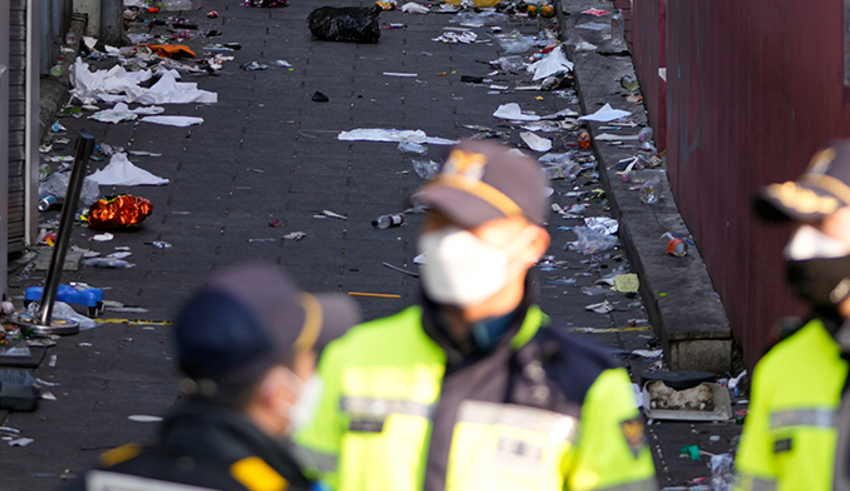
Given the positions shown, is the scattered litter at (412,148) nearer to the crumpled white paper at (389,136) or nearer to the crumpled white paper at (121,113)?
the crumpled white paper at (389,136)

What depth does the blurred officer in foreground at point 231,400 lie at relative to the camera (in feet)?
6.47

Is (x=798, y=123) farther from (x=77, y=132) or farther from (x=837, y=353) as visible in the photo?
(x=77, y=132)

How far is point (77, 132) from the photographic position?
1170 centimetres

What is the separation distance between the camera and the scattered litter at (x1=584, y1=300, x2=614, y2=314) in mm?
8203

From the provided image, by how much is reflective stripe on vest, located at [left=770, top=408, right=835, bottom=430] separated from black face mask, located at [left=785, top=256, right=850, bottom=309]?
0.23 metres

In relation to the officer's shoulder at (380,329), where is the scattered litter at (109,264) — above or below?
below

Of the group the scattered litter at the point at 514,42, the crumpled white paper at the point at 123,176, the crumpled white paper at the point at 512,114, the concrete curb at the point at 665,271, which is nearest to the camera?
the concrete curb at the point at 665,271

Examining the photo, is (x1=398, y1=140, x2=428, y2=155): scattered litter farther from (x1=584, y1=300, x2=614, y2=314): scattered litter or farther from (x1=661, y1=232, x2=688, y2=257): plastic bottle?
(x1=584, y1=300, x2=614, y2=314): scattered litter

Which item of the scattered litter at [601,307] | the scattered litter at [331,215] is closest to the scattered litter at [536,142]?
the scattered litter at [331,215]

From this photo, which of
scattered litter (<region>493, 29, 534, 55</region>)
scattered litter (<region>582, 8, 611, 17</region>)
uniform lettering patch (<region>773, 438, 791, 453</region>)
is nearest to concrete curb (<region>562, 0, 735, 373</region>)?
scattered litter (<region>493, 29, 534, 55</region>)

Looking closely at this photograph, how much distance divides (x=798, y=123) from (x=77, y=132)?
7779 mm

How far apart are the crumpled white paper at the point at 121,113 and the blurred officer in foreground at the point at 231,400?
10258mm

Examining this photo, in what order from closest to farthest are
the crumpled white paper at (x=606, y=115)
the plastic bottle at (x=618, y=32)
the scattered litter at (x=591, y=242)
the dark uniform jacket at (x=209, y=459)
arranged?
the dark uniform jacket at (x=209, y=459) < the scattered litter at (x=591, y=242) < the crumpled white paper at (x=606, y=115) < the plastic bottle at (x=618, y=32)

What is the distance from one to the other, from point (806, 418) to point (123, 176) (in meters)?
8.56
